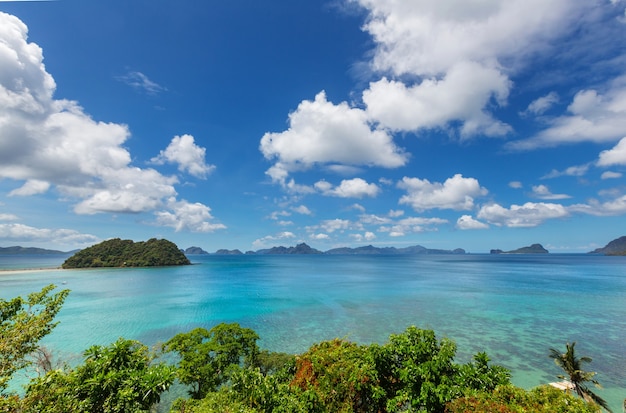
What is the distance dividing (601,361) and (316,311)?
38778 millimetres

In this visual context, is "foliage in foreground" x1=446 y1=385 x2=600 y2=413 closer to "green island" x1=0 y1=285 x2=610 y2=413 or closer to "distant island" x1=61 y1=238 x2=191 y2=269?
"green island" x1=0 y1=285 x2=610 y2=413

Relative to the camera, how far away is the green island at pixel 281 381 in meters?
10.0

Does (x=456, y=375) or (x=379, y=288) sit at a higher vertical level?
(x=456, y=375)

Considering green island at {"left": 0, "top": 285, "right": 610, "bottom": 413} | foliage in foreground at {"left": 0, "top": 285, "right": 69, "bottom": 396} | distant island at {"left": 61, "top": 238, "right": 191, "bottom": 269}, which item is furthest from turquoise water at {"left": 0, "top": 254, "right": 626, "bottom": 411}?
distant island at {"left": 61, "top": 238, "right": 191, "bottom": 269}

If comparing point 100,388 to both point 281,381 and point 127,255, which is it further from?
point 127,255

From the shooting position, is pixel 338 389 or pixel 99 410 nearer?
pixel 99 410

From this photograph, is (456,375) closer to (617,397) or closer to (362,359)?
(362,359)

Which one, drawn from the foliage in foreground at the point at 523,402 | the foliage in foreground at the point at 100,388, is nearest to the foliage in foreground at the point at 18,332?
the foliage in foreground at the point at 100,388

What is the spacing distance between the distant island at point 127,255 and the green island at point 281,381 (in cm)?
15571

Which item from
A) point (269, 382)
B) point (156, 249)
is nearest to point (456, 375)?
point (269, 382)

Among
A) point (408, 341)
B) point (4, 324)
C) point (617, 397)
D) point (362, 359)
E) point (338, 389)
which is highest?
point (4, 324)

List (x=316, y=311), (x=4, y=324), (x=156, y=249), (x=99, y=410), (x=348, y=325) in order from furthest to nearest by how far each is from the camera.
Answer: (x=156, y=249) < (x=316, y=311) < (x=348, y=325) < (x=4, y=324) < (x=99, y=410)

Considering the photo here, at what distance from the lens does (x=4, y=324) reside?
1159 centimetres

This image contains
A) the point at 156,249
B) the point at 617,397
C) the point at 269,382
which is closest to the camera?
the point at 269,382
